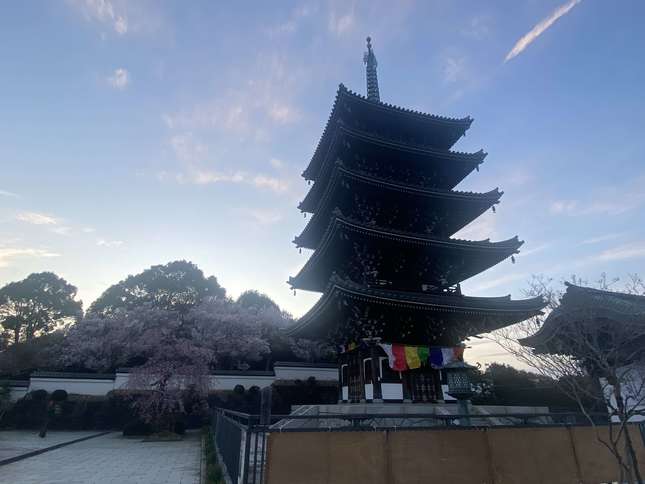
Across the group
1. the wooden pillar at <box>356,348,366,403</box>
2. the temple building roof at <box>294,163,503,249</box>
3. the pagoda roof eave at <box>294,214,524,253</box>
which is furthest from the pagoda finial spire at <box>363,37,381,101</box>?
the wooden pillar at <box>356,348,366,403</box>

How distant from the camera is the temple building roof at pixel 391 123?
17.0 meters

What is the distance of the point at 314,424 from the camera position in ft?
40.5

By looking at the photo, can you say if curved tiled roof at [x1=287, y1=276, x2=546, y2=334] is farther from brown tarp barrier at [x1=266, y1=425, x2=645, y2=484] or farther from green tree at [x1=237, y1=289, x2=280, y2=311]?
green tree at [x1=237, y1=289, x2=280, y2=311]

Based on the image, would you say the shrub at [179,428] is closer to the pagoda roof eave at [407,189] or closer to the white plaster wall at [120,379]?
the white plaster wall at [120,379]

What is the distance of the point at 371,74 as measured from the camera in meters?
21.3

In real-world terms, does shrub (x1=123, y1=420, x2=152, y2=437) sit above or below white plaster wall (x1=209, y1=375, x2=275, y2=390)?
below

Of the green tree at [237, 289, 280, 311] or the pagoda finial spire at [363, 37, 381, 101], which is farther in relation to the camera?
the green tree at [237, 289, 280, 311]

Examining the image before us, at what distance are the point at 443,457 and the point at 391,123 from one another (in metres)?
15.3

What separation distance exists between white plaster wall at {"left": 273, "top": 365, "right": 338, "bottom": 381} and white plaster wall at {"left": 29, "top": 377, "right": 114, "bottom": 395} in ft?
39.9

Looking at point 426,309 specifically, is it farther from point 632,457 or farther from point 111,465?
point 111,465

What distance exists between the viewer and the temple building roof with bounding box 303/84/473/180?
17.0 metres

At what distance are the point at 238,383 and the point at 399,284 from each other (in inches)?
721

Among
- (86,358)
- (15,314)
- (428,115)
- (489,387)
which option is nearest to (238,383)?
(86,358)

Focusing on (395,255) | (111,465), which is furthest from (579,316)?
(111,465)
